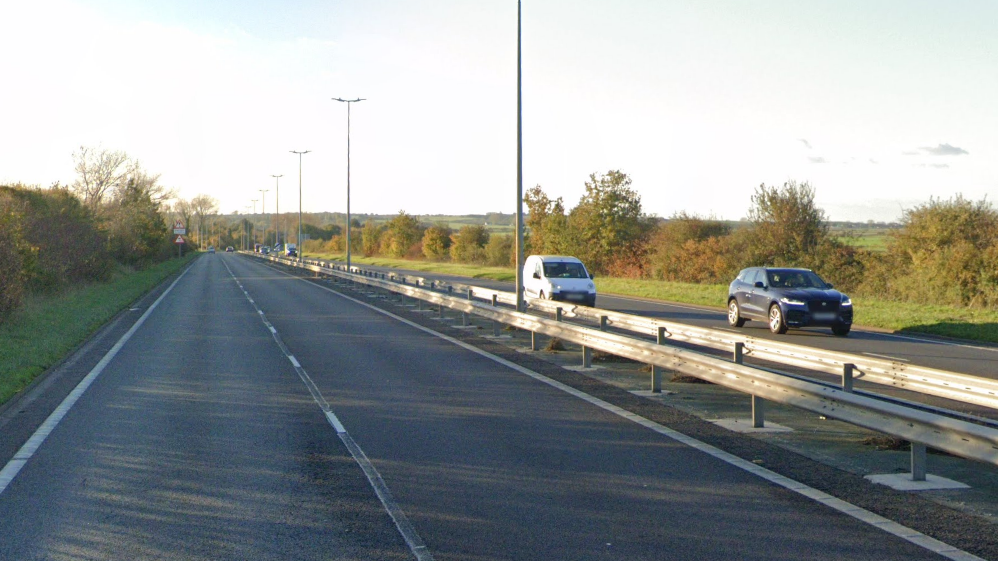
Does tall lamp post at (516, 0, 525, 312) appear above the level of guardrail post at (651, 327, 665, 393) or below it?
above

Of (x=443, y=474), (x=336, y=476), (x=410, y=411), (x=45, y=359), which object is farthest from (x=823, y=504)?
(x=45, y=359)

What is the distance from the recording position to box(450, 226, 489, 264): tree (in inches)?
3066

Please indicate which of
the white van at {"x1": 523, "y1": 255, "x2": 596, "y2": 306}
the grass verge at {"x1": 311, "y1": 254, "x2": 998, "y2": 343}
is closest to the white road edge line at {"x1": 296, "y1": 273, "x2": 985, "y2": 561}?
the grass verge at {"x1": 311, "y1": 254, "x2": 998, "y2": 343}

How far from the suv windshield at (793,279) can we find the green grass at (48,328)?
15373mm

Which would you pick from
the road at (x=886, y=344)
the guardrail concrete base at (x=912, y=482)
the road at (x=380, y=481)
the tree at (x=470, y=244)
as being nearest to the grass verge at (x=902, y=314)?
the road at (x=886, y=344)

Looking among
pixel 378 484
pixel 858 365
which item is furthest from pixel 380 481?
pixel 858 365

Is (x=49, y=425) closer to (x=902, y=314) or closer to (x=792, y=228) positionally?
(x=902, y=314)

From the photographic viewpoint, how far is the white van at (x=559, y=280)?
91.9ft

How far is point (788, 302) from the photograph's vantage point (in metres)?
20.6

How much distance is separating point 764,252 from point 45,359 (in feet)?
110

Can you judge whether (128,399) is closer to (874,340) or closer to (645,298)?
(874,340)

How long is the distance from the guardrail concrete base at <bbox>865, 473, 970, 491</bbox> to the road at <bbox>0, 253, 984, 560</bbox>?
0.91 metres

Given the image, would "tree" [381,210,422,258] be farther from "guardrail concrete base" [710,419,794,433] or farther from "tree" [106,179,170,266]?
"guardrail concrete base" [710,419,794,433]

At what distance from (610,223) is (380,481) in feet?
160
